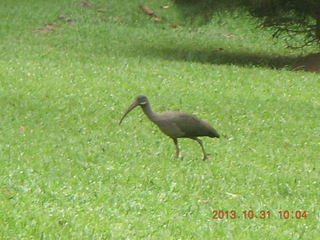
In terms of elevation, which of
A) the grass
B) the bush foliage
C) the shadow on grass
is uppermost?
the grass

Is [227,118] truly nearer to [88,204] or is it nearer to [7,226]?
[88,204]

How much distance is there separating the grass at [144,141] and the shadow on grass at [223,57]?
0.17 feet

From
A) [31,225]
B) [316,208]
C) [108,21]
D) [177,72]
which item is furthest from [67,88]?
[108,21]

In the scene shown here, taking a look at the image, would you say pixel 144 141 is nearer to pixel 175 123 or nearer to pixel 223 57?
pixel 175 123

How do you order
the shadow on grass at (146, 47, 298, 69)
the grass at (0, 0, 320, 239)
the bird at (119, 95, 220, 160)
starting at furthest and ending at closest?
the shadow on grass at (146, 47, 298, 69) → the bird at (119, 95, 220, 160) → the grass at (0, 0, 320, 239)

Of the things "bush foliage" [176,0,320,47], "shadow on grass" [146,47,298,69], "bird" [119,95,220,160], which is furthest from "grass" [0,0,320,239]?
"bush foliage" [176,0,320,47]

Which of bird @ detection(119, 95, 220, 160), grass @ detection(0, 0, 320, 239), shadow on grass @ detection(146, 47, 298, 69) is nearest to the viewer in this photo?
grass @ detection(0, 0, 320, 239)

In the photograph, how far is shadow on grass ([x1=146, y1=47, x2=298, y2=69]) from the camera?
20562mm

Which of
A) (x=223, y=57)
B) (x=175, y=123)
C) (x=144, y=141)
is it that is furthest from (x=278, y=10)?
(x=175, y=123)

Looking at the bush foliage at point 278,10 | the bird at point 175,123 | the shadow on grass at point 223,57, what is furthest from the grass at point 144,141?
the bush foliage at point 278,10

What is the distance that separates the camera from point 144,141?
11695mm

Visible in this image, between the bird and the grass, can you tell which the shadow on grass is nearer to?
the grass

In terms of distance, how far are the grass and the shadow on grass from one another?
0.17 ft

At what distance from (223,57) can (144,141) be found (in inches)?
406
